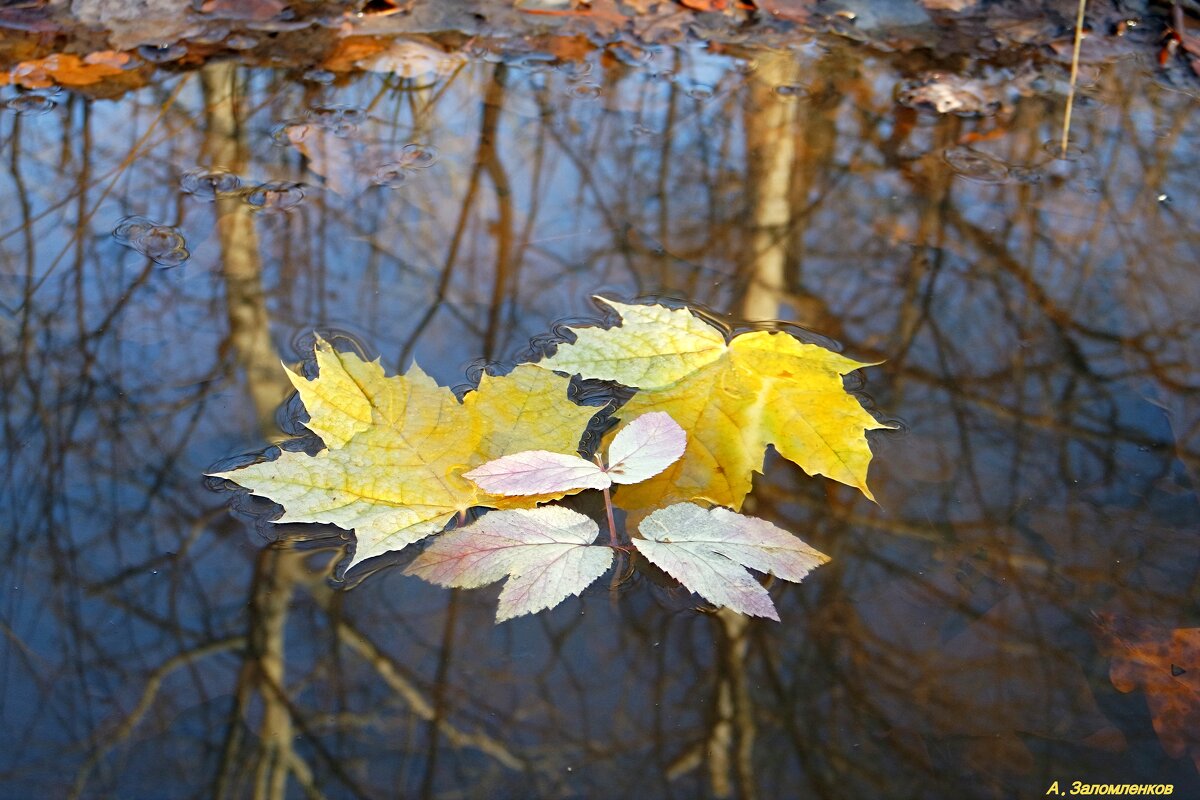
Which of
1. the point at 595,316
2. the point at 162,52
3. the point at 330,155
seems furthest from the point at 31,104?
the point at 595,316

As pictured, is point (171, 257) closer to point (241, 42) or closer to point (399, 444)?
point (399, 444)

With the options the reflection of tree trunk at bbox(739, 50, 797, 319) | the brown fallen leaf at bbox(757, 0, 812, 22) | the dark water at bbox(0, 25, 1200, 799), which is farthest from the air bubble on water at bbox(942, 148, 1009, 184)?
the brown fallen leaf at bbox(757, 0, 812, 22)

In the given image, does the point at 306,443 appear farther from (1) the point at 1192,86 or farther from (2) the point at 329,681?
(1) the point at 1192,86

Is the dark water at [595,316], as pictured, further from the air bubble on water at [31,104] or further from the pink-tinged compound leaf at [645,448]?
the pink-tinged compound leaf at [645,448]

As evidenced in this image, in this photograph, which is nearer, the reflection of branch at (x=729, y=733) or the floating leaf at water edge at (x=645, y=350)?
the reflection of branch at (x=729, y=733)

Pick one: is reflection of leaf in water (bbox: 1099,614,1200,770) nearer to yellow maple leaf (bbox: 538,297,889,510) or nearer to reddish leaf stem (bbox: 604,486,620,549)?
yellow maple leaf (bbox: 538,297,889,510)

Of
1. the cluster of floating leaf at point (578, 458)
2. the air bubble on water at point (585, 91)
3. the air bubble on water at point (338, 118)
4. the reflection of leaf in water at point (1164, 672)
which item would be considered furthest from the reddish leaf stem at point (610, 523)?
the air bubble on water at point (585, 91)

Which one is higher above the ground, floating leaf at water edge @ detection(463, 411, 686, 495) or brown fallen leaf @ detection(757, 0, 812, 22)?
brown fallen leaf @ detection(757, 0, 812, 22)
